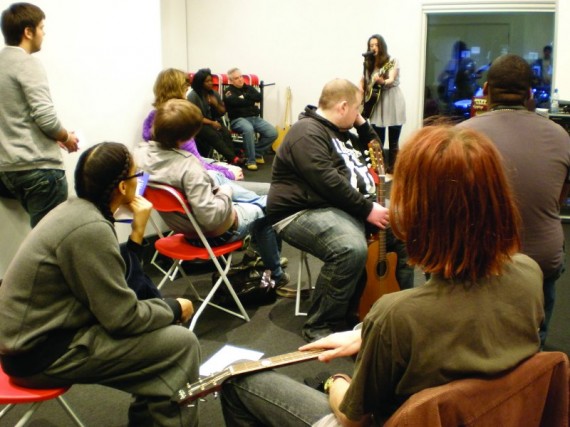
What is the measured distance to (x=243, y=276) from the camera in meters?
3.34

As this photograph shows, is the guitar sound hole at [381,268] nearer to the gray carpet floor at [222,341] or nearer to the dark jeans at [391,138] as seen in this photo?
the gray carpet floor at [222,341]

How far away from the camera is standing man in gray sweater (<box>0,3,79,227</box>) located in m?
2.76

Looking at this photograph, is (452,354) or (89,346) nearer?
(452,354)

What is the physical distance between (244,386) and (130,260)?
2.43ft

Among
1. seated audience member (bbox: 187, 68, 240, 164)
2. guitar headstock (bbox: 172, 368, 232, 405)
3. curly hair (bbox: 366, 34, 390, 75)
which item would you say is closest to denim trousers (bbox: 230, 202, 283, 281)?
guitar headstock (bbox: 172, 368, 232, 405)

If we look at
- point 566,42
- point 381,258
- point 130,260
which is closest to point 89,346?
point 130,260

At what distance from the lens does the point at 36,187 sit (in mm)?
2949

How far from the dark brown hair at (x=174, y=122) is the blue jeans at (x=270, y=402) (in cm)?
157

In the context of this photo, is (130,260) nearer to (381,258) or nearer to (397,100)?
(381,258)

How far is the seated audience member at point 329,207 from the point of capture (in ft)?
8.96

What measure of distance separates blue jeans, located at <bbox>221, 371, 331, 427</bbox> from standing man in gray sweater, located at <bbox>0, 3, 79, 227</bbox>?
190 centimetres

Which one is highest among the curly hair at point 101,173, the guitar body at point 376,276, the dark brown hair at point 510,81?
the dark brown hair at point 510,81

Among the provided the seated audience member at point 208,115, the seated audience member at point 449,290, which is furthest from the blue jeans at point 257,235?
the seated audience member at point 208,115

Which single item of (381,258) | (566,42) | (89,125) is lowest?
(381,258)
